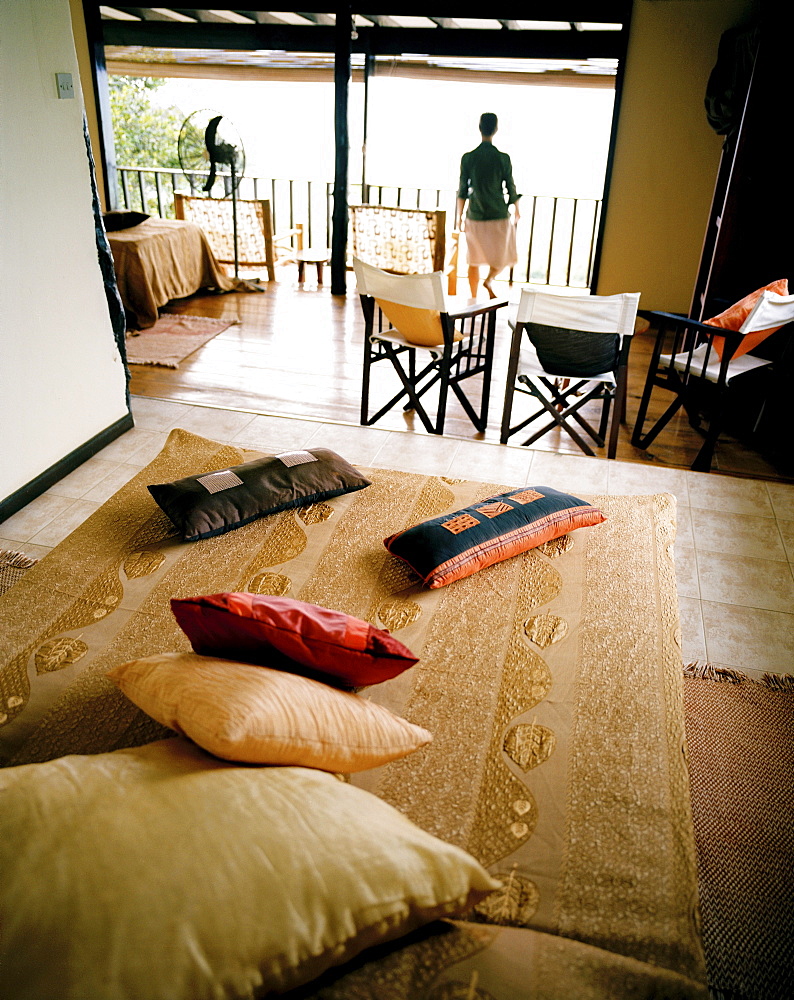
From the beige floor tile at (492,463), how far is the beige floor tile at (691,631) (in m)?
0.72

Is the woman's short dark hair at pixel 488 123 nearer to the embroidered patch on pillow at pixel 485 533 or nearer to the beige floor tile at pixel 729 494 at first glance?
the beige floor tile at pixel 729 494

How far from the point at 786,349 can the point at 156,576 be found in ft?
10.5

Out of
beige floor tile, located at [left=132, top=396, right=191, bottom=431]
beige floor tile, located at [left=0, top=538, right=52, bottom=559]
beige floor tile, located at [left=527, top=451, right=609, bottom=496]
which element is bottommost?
beige floor tile, located at [left=0, top=538, right=52, bottom=559]

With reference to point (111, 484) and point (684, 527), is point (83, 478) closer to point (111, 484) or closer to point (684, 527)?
point (111, 484)

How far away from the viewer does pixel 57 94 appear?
2.58 metres

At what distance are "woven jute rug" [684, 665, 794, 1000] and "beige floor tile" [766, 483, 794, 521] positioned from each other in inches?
35.4

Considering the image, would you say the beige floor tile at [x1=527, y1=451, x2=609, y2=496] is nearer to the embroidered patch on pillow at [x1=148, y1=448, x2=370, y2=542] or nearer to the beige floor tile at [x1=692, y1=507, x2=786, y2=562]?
the beige floor tile at [x1=692, y1=507, x2=786, y2=562]

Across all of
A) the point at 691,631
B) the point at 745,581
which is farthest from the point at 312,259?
the point at 691,631

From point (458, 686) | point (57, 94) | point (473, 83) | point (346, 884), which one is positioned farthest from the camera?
point (473, 83)

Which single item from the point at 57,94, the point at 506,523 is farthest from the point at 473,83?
the point at 506,523

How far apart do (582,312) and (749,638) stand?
5.36ft

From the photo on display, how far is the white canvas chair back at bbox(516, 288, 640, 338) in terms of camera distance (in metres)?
3.13

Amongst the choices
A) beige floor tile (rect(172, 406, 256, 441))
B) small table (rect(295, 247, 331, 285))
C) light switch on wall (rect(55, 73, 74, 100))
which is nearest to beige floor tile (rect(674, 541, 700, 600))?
beige floor tile (rect(172, 406, 256, 441))

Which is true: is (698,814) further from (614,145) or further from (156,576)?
(614,145)
